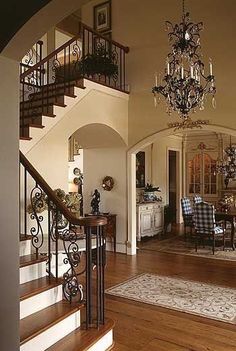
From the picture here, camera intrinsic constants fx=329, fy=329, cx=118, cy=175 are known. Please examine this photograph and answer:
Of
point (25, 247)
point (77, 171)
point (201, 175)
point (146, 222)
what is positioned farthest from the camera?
point (201, 175)

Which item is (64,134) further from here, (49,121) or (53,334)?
(53,334)

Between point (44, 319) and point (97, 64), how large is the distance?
16.8 feet

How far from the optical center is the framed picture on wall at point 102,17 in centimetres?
771

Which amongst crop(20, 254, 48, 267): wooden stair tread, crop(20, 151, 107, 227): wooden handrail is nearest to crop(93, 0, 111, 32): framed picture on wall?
crop(20, 151, 107, 227): wooden handrail

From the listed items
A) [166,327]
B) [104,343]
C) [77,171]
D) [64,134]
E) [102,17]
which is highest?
[102,17]

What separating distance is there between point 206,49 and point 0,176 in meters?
5.59

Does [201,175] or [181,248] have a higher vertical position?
[201,175]

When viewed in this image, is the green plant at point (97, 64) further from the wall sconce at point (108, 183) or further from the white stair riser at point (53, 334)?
the white stair riser at point (53, 334)

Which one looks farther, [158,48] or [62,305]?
[158,48]

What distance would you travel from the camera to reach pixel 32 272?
3236mm

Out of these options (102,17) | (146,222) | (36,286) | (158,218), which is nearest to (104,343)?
(36,286)

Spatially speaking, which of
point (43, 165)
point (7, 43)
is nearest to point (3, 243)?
point (7, 43)

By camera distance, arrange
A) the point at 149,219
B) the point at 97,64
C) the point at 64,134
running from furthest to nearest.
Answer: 1. the point at 149,219
2. the point at 97,64
3. the point at 64,134

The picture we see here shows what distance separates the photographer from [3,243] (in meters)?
2.02
